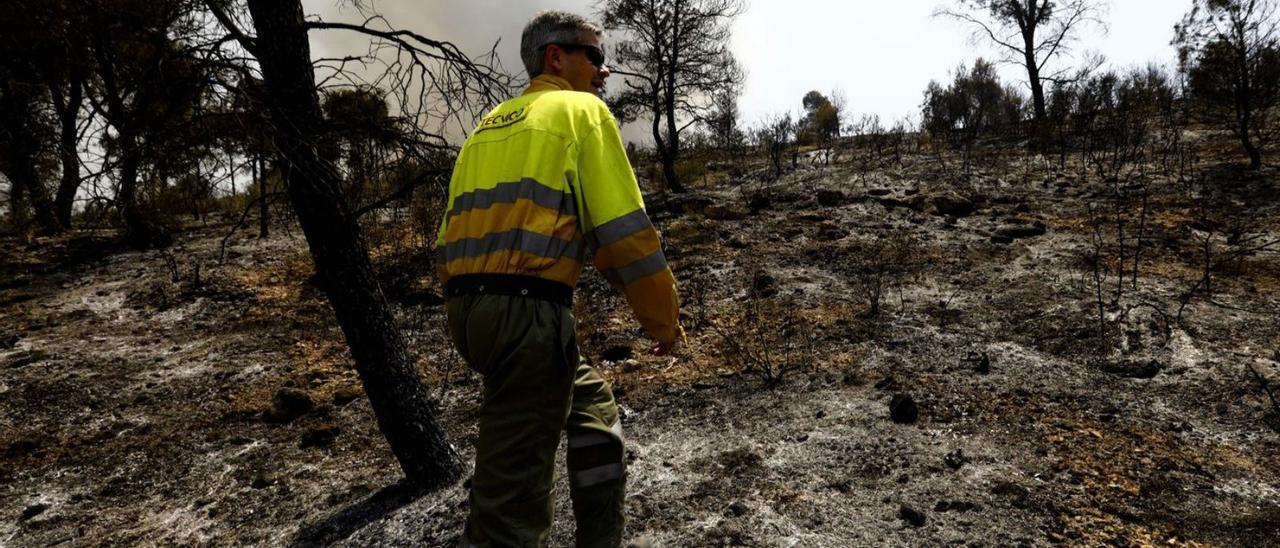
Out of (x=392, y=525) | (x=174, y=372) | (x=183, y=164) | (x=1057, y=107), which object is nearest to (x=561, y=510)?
(x=392, y=525)

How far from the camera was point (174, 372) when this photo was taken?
15.6 ft

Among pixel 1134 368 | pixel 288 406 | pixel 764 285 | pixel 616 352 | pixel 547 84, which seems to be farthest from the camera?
pixel 764 285

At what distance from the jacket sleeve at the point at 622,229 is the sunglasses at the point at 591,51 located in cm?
33

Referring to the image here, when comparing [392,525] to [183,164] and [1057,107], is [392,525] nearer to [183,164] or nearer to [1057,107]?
[183,164]

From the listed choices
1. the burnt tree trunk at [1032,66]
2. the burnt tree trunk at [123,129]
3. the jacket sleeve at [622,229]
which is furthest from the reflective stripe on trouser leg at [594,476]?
the burnt tree trunk at [1032,66]

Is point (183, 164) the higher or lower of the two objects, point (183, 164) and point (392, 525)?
the higher

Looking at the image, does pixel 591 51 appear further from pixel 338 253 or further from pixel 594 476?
pixel 338 253

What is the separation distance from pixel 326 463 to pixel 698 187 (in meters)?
9.60

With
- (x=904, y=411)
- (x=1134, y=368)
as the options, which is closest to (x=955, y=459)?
(x=904, y=411)

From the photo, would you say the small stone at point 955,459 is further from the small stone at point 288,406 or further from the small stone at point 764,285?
the small stone at point 288,406

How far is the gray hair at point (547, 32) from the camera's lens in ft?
5.90

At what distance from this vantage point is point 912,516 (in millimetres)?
2281

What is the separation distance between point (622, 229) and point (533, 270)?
10.2 inches

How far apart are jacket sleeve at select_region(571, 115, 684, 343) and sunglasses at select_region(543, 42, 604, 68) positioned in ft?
1.10
